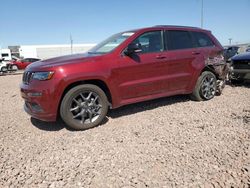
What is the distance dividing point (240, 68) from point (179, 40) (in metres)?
3.28

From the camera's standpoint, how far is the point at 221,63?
609 cm

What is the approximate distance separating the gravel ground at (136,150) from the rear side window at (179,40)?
1416mm

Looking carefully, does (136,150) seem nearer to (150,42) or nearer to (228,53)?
(150,42)

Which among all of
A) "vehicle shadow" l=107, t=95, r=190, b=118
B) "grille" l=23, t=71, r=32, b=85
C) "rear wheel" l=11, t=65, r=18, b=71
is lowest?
"rear wheel" l=11, t=65, r=18, b=71

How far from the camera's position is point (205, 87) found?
5855 mm

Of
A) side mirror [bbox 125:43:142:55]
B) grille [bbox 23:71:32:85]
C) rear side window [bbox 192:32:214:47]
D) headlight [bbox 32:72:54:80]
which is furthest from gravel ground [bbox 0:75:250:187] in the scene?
rear side window [bbox 192:32:214:47]

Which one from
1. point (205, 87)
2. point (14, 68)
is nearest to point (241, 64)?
point (205, 87)

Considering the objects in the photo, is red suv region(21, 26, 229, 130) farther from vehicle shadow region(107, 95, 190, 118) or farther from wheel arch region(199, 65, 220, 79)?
vehicle shadow region(107, 95, 190, 118)

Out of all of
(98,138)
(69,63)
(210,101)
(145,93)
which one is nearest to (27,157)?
(98,138)

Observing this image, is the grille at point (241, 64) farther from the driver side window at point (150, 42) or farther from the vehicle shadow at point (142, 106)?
the driver side window at point (150, 42)

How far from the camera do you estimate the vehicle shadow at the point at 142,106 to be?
5.14 meters

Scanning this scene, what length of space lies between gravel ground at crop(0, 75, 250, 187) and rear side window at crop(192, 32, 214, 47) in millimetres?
1608

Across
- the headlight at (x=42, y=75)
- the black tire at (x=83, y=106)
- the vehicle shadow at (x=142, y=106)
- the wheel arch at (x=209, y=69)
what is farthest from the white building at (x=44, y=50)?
the black tire at (x=83, y=106)

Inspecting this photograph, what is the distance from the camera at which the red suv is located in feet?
13.1
